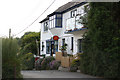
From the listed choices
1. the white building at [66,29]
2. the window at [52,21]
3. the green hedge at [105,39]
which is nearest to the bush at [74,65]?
the white building at [66,29]

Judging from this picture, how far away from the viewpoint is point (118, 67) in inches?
414

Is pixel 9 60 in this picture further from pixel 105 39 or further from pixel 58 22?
pixel 58 22

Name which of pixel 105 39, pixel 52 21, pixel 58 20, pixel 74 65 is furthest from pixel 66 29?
pixel 105 39

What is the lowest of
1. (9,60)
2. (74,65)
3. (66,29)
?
(74,65)

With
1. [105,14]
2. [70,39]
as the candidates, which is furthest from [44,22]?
[105,14]

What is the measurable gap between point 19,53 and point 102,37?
4.60m

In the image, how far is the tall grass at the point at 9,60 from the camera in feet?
34.5

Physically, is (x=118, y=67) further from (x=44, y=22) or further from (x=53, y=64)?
(x=44, y=22)

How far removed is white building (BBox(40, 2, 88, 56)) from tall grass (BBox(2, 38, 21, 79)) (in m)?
11.4

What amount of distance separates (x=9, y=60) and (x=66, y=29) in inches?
595

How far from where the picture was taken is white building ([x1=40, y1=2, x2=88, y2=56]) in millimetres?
23016

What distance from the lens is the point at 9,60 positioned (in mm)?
10570

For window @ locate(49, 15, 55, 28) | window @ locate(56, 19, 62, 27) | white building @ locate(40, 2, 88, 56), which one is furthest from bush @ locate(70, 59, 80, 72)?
window @ locate(49, 15, 55, 28)

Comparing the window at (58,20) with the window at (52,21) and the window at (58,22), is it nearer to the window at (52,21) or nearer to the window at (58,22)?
the window at (58,22)
